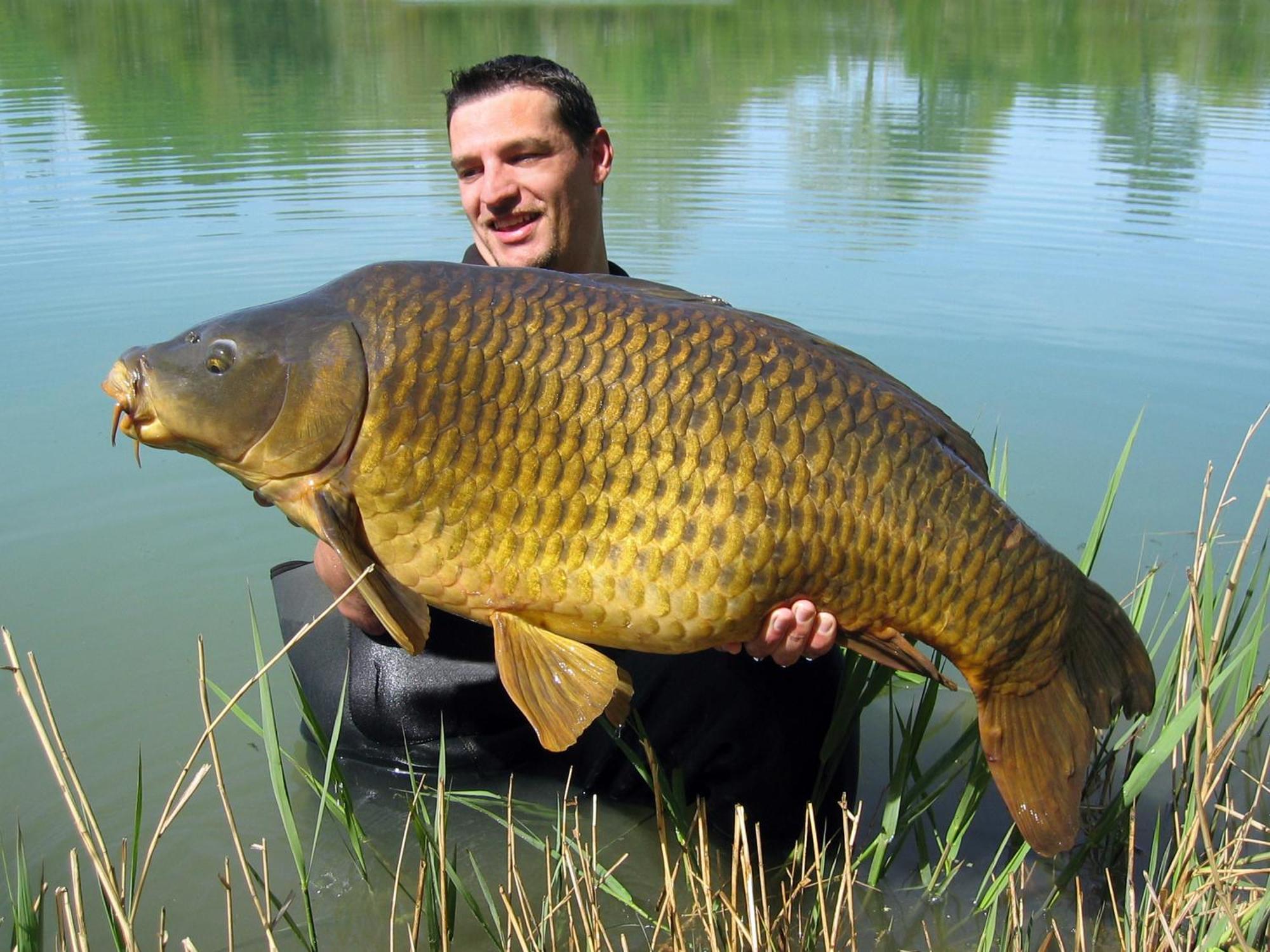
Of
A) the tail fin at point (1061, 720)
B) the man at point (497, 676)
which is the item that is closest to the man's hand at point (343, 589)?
the man at point (497, 676)

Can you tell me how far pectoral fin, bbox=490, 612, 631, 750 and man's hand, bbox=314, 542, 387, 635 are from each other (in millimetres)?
501

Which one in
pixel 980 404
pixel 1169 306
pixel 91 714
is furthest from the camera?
pixel 1169 306

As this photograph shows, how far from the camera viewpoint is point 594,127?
3.02m

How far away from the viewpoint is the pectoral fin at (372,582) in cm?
167

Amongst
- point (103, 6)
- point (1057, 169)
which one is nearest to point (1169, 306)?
point (1057, 169)

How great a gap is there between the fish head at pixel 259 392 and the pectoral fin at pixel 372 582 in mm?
58

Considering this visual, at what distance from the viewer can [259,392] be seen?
5.66 feet

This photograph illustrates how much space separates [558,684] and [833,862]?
685mm

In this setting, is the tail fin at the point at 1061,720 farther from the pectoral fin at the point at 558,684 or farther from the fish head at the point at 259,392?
the fish head at the point at 259,392

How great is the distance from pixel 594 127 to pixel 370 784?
61.1 inches

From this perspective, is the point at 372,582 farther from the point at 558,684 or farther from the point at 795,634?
the point at 795,634

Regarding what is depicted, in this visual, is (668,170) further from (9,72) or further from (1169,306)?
(9,72)

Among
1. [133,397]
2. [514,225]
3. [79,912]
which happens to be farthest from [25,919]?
[514,225]

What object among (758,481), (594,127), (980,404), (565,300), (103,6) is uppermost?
(103,6)
